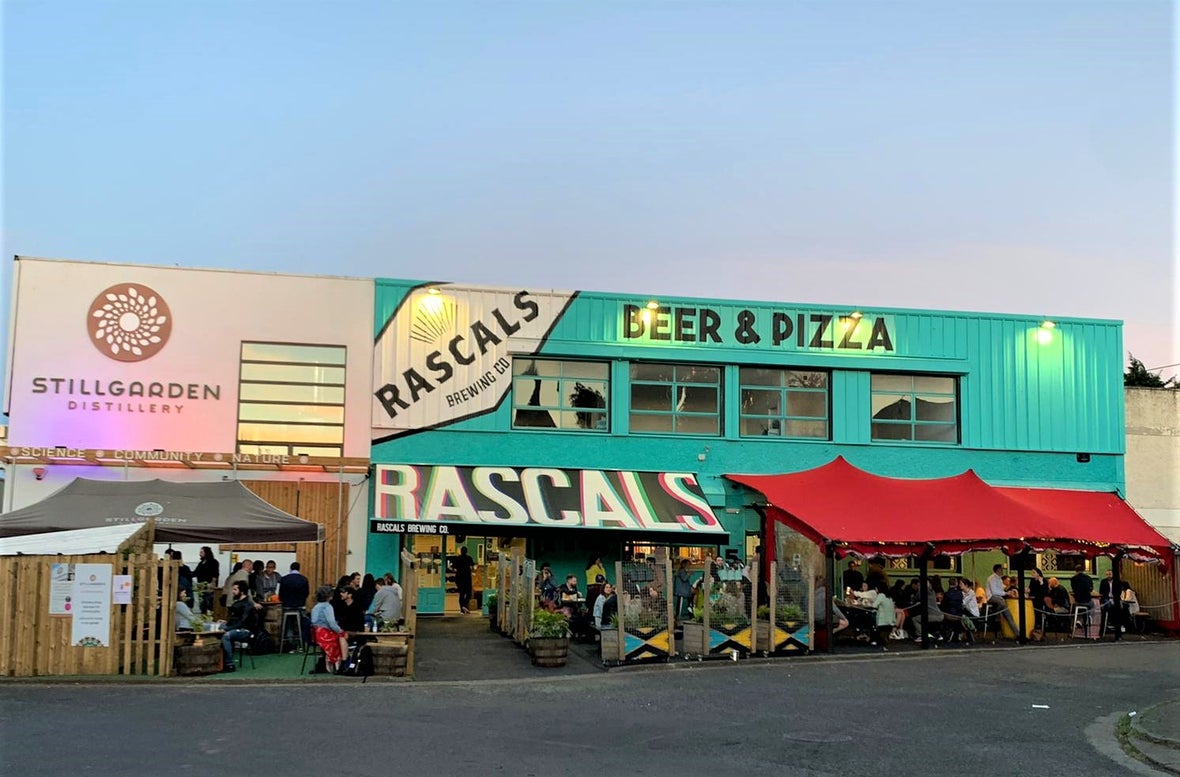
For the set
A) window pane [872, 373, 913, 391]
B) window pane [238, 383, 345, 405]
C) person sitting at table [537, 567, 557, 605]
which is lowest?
person sitting at table [537, 567, 557, 605]

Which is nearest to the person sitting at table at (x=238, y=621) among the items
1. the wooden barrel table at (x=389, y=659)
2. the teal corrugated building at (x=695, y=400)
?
the wooden barrel table at (x=389, y=659)

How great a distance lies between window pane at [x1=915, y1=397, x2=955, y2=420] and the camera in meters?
28.2

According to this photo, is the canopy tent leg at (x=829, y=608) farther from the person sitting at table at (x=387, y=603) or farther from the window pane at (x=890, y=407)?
the window pane at (x=890, y=407)

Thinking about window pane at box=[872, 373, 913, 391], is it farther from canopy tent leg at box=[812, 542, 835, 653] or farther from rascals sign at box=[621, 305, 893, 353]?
canopy tent leg at box=[812, 542, 835, 653]

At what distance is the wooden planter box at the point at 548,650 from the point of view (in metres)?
18.0

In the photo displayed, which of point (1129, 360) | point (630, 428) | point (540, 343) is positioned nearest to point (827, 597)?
point (630, 428)

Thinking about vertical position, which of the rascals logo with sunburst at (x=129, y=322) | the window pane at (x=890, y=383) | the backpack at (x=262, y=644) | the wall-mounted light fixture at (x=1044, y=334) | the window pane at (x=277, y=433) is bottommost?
the backpack at (x=262, y=644)

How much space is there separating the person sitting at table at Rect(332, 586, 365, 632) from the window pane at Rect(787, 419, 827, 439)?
13162mm

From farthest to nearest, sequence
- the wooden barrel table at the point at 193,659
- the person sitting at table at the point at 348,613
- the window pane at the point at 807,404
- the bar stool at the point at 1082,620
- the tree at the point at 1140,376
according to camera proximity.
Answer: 1. the tree at the point at 1140,376
2. the window pane at the point at 807,404
3. the bar stool at the point at 1082,620
4. the person sitting at table at the point at 348,613
5. the wooden barrel table at the point at 193,659

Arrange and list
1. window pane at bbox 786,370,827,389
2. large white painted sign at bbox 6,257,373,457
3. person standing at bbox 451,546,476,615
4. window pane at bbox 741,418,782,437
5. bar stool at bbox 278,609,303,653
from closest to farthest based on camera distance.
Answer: bar stool at bbox 278,609,303,653 → large white painted sign at bbox 6,257,373,457 → person standing at bbox 451,546,476,615 → window pane at bbox 741,418,782,437 → window pane at bbox 786,370,827,389

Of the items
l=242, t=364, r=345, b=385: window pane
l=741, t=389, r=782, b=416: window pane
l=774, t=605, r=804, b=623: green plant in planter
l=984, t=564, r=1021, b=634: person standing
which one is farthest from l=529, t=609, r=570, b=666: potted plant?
l=741, t=389, r=782, b=416: window pane

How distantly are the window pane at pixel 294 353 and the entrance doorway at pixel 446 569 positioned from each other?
14.1 ft

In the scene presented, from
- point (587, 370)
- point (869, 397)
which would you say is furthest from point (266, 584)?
point (869, 397)

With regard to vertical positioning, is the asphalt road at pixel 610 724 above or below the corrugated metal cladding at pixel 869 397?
below
